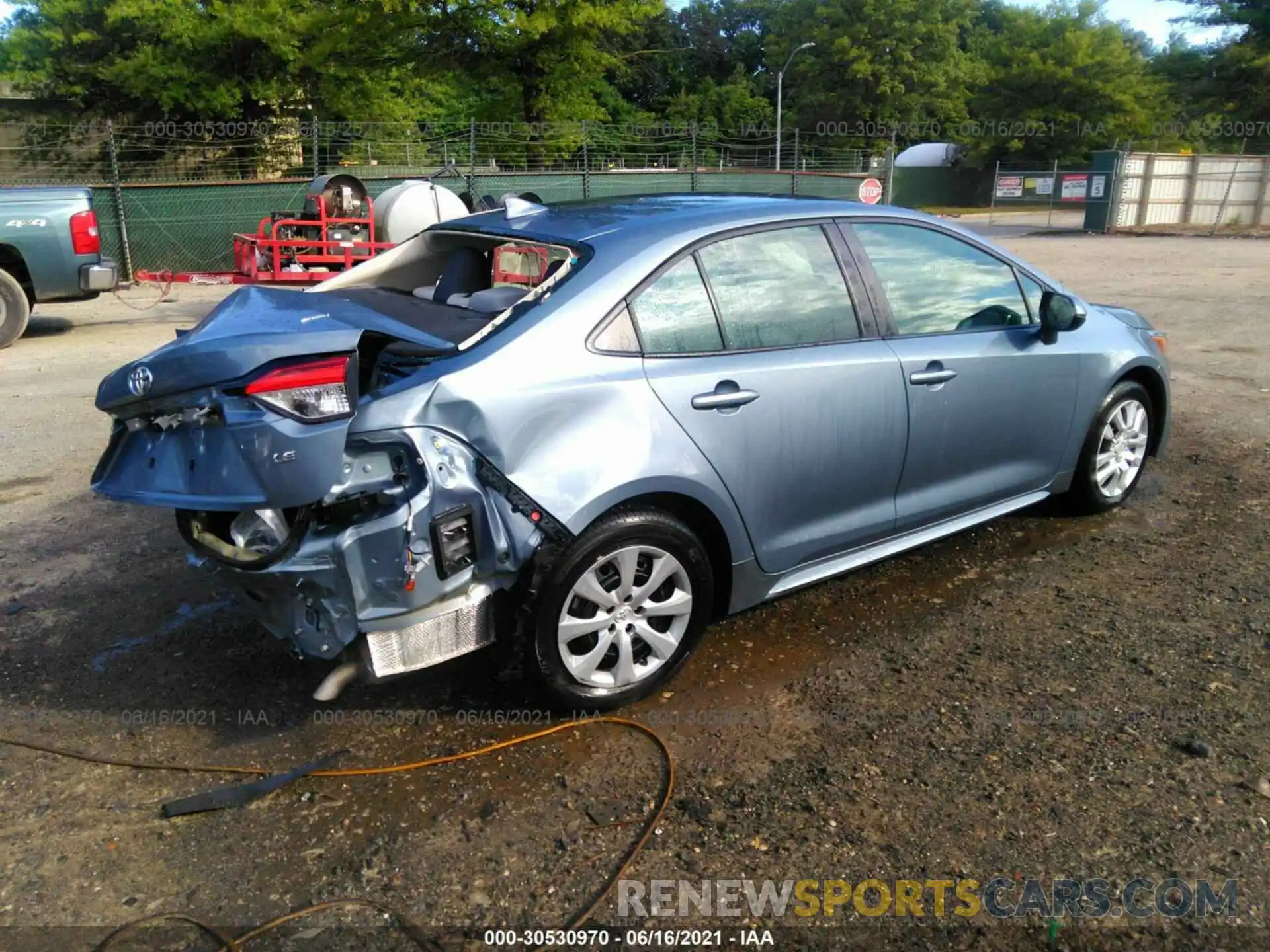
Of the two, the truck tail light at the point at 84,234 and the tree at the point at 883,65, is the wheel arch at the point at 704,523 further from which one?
the tree at the point at 883,65

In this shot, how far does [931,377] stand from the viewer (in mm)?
3963

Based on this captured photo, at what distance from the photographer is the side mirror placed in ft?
14.3

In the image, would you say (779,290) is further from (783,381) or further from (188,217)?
(188,217)

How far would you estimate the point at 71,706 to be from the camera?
354 centimetres

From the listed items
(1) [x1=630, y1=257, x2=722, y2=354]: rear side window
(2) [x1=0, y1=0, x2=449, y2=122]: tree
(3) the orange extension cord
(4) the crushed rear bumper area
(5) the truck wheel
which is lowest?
(3) the orange extension cord

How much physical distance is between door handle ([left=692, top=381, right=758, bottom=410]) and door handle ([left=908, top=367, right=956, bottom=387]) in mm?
789

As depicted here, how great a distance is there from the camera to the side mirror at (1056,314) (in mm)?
4359

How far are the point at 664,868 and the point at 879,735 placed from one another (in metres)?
0.93

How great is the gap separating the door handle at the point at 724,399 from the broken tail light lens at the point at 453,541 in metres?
0.87

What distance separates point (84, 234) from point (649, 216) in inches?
355

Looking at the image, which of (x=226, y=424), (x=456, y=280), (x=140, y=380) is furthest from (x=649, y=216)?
(x=140, y=380)

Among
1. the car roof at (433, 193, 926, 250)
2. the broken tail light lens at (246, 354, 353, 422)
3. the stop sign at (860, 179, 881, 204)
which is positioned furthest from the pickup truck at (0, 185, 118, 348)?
the stop sign at (860, 179, 881, 204)

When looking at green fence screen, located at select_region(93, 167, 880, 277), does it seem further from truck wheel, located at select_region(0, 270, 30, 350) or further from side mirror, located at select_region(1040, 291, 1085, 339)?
side mirror, located at select_region(1040, 291, 1085, 339)

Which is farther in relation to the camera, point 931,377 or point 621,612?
point 931,377
